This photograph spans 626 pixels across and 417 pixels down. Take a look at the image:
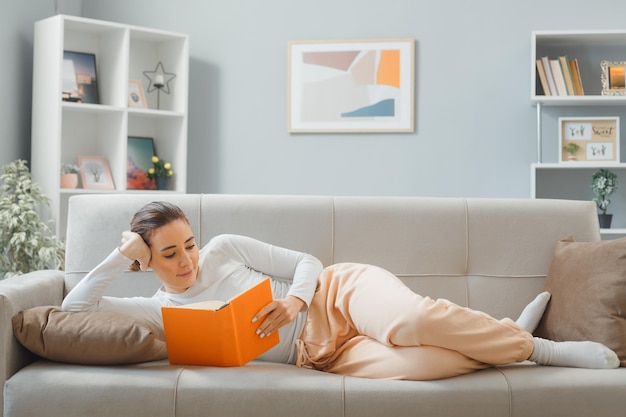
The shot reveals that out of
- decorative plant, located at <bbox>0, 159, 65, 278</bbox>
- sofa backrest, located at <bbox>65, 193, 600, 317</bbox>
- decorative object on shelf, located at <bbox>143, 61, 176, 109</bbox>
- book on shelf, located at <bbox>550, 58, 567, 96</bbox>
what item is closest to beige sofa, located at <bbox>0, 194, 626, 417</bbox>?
sofa backrest, located at <bbox>65, 193, 600, 317</bbox>

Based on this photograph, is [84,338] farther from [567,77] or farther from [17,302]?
[567,77]

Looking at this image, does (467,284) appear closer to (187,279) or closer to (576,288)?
(576,288)

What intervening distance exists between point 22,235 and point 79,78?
41.9 inches

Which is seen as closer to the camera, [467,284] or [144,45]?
[467,284]

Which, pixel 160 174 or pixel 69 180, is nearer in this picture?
pixel 69 180

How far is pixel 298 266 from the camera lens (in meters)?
2.27

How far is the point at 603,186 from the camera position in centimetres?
393

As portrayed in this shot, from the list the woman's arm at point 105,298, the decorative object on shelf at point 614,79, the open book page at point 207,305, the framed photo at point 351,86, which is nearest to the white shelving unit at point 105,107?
the framed photo at point 351,86

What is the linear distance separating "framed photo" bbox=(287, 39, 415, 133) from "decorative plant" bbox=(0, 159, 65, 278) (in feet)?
4.83

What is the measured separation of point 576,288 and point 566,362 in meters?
0.27

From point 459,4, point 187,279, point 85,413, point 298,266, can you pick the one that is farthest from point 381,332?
point 459,4

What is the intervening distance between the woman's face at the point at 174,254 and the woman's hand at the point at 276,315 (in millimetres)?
256

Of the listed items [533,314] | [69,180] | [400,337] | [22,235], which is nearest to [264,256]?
[400,337]

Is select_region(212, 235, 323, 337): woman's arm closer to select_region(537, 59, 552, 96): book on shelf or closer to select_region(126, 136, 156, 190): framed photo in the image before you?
select_region(126, 136, 156, 190): framed photo
